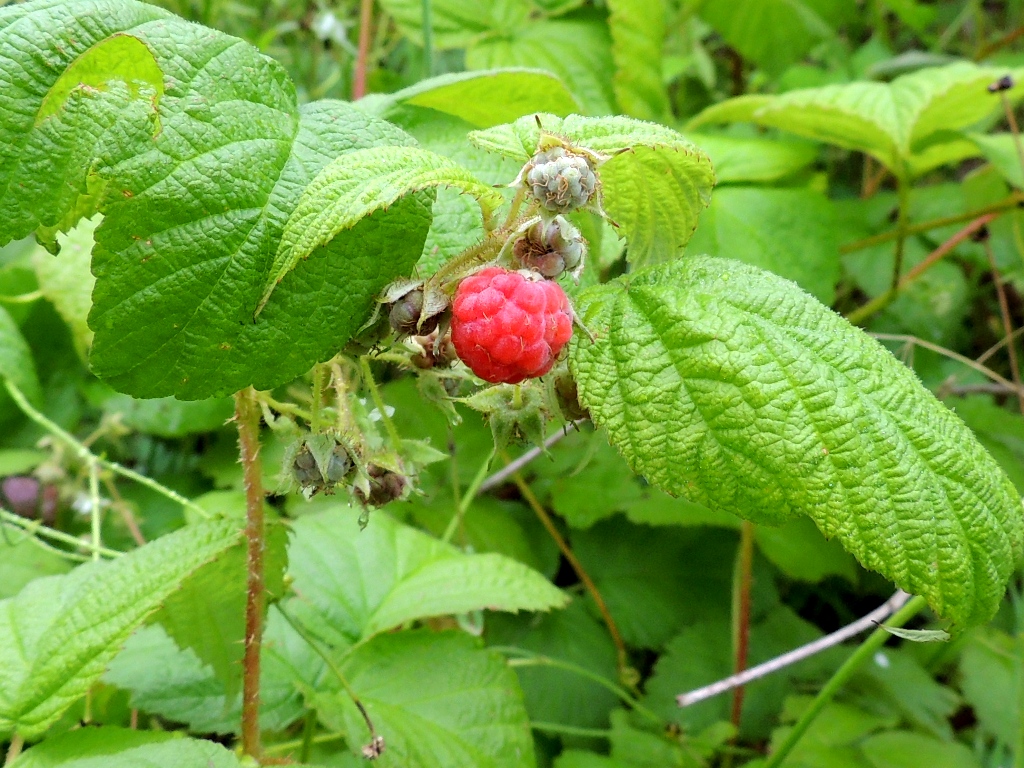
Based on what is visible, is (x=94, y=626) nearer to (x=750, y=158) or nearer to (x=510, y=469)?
(x=510, y=469)

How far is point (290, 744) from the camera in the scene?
1.09 metres

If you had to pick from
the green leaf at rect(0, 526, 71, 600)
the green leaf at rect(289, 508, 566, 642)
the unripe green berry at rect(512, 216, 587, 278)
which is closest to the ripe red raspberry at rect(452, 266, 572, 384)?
the unripe green berry at rect(512, 216, 587, 278)

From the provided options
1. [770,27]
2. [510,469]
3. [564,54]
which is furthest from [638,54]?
[510,469]

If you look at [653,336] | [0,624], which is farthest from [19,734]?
[653,336]

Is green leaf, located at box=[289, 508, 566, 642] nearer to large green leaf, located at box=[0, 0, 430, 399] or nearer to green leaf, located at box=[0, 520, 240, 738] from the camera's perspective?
green leaf, located at box=[0, 520, 240, 738]

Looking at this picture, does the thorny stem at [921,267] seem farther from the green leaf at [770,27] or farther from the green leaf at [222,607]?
the green leaf at [222,607]

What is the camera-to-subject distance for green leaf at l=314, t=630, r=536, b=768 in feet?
3.33

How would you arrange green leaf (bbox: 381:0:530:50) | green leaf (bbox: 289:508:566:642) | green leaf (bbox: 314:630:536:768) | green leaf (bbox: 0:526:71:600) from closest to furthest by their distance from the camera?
green leaf (bbox: 314:630:536:768) < green leaf (bbox: 289:508:566:642) < green leaf (bbox: 0:526:71:600) < green leaf (bbox: 381:0:530:50)

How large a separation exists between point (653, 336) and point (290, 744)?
2.50 ft

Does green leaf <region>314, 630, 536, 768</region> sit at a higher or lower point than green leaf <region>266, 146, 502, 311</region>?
lower

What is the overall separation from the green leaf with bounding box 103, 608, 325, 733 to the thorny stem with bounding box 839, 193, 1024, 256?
4.66 ft

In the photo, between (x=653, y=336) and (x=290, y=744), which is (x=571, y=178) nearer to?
(x=653, y=336)

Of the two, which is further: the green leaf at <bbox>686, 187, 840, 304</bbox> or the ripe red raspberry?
the green leaf at <bbox>686, 187, 840, 304</bbox>

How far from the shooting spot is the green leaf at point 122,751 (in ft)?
2.60
